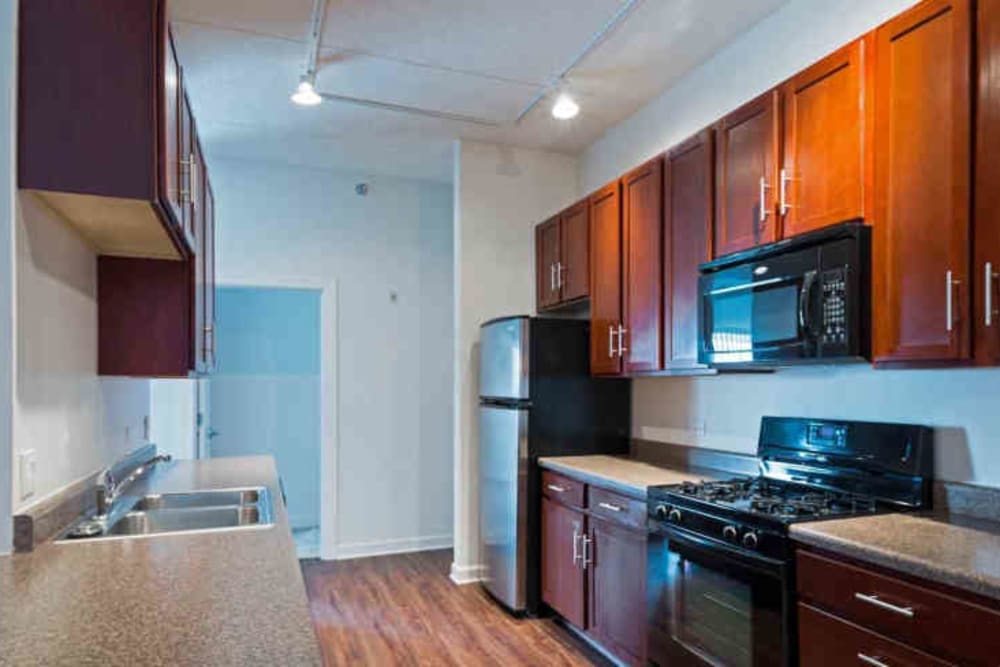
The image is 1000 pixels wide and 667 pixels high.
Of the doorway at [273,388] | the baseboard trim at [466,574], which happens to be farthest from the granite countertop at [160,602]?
the doorway at [273,388]

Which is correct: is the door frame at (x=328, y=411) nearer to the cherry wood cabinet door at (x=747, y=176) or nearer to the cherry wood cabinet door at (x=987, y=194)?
the cherry wood cabinet door at (x=747, y=176)

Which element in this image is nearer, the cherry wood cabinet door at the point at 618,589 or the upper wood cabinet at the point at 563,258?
the cherry wood cabinet door at the point at 618,589

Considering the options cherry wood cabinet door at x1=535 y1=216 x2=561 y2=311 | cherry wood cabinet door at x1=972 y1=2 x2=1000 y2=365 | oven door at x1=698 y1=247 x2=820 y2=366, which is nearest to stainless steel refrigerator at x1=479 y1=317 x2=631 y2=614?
cherry wood cabinet door at x1=535 y1=216 x2=561 y2=311

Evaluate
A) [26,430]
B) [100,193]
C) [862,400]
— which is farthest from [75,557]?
[862,400]

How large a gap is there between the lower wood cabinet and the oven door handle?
0.24 meters

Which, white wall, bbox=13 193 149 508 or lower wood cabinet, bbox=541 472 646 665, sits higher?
white wall, bbox=13 193 149 508

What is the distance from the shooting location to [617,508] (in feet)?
9.13

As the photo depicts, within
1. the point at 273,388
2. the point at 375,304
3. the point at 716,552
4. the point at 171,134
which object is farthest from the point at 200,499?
the point at 273,388

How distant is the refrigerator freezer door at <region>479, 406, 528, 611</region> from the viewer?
3479 mm

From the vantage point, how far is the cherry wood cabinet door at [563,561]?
3.08 meters

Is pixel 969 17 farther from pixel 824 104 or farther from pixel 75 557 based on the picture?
pixel 75 557

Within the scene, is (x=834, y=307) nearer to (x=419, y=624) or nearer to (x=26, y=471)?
(x=26, y=471)

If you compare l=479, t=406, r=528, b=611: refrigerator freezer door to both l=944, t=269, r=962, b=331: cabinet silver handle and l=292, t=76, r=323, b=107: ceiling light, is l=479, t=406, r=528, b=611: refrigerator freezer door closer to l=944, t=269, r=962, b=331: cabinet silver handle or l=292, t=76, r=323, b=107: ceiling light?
l=292, t=76, r=323, b=107: ceiling light

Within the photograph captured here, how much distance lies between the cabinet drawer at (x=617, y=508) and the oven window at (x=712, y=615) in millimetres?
Answer: 284
